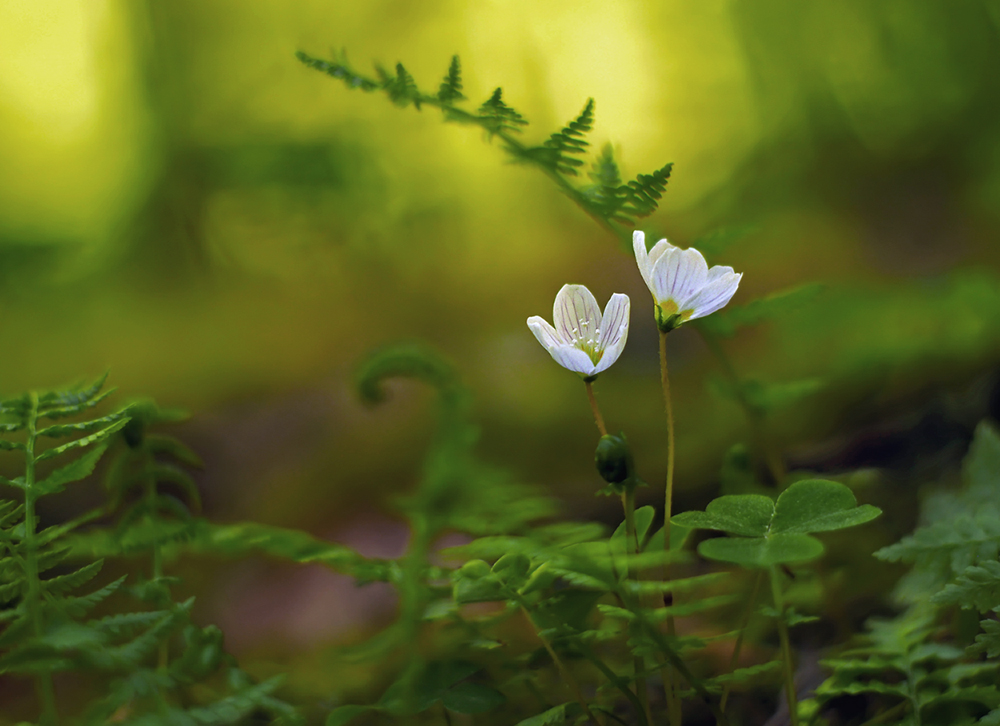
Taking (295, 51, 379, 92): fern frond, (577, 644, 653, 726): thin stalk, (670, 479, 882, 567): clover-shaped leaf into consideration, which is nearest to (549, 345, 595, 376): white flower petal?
(670, 479, 882, 567): clover-shaped leaf

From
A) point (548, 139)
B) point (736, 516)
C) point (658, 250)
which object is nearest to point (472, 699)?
point (736, 516)

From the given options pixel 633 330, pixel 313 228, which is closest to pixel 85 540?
pixel 633 330

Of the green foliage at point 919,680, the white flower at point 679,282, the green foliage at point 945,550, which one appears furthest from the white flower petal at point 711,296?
the green foliage at point 919,680

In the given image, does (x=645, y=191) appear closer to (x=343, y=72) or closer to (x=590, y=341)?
(x=590, y=341)

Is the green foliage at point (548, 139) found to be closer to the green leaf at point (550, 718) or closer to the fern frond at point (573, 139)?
the fern frond at point (573, 139)

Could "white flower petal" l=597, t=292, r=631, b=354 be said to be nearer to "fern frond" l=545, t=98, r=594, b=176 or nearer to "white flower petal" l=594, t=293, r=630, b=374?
"white flower petal" l=594, t=293, r=630, b=374

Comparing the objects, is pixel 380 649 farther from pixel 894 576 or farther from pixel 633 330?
pixel 633 330
